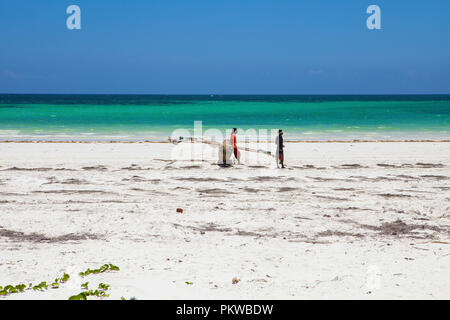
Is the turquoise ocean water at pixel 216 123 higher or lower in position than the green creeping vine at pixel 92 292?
higher

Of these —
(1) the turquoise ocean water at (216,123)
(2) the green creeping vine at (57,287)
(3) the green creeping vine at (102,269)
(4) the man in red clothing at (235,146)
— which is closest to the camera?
(2) the green creeping vine at (57,287)

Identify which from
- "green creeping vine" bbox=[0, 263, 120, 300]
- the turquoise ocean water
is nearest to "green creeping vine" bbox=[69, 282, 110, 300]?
"green creeping vine" bbox=[0, 263, 120, 300]

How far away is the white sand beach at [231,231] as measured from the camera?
5426 mm

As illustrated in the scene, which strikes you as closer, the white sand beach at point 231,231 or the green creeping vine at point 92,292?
the green creeping vine at point 92,292

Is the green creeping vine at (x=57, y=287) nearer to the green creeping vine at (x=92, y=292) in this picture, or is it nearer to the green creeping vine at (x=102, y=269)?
the green creeping vine at (x=92, y=292)

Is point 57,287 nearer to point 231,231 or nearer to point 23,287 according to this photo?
point 23,287

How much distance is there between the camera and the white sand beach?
5.43m

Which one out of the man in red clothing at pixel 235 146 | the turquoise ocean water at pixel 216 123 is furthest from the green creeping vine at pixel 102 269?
the turquoise ocean water at pixel 216 123
